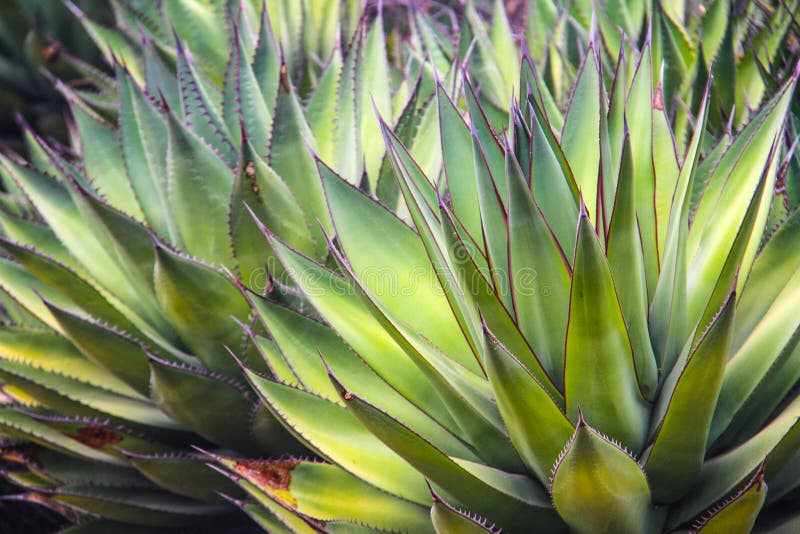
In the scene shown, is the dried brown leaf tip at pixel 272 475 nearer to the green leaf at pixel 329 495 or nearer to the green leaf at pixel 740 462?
the green leaf at pixel 329 495

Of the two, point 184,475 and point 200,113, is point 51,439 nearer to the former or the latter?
point 184,475

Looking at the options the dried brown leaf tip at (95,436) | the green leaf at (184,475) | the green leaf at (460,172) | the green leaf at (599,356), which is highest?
the green leaf at (460,172)

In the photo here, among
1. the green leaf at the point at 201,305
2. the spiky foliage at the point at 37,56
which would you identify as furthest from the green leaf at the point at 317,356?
the spiky foliage at the point at 37,56

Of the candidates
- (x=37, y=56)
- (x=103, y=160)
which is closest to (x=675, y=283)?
(x=103, y=160)

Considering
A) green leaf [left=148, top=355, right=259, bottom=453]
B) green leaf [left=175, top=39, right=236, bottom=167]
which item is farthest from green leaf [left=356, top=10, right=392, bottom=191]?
green leaf [left=148, top=355, right=259, bottom=453]

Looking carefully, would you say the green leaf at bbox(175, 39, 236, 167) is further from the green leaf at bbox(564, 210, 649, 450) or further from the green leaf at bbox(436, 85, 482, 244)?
the green leaf at bbox(564, 210, 649, 450)

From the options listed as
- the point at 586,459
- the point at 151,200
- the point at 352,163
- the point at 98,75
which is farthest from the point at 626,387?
the point at 98,75
